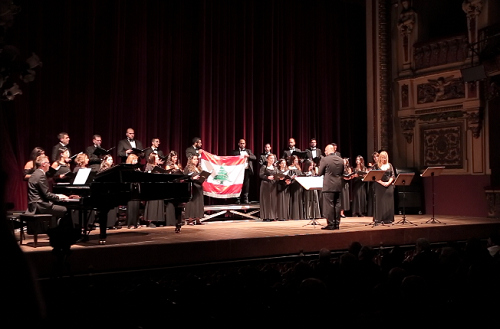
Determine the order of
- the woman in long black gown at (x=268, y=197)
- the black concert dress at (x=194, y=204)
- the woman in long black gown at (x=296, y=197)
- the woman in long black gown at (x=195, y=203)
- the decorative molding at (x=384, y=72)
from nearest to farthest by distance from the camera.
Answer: the woman in long black gown at (x=195, y=203), the black concert dress at (x=194, y=204), the woman in long black gown at (x=268, y=197), the woman in long black gown at (x=296, y=197), the decorative molding at (x=384, y=72)

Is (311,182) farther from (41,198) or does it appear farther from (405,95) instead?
(405,95)

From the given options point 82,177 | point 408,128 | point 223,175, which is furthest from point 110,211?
point 408,128

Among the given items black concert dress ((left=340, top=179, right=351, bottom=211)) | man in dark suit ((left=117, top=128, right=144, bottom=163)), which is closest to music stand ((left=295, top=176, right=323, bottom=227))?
black concert dress ((left=340, top=179, right=351, bottom=211))

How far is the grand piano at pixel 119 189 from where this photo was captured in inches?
281

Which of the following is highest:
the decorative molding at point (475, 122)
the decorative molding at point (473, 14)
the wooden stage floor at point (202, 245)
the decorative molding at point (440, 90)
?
the decorative molding at point (473, 14)

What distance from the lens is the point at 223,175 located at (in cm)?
1273

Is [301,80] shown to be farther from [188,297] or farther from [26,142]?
[188,297]

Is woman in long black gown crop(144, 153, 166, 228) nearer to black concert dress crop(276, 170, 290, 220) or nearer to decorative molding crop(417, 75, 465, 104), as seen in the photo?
black concert dress crop(276, 170, 290, 220)

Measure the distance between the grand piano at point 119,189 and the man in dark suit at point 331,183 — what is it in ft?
9.37

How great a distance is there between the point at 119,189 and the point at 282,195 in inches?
225

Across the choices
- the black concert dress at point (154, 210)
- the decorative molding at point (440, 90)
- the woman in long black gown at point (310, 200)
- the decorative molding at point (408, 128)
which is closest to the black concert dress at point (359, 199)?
the woman in long black gown at point (310, 200)

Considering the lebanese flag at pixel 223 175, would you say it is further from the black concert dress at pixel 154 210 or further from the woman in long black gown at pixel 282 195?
the black concert dress at pixel 154 210

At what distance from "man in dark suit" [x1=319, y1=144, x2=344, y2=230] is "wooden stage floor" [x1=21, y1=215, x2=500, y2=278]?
0.67m

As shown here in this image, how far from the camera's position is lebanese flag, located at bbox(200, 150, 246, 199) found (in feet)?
41.4
